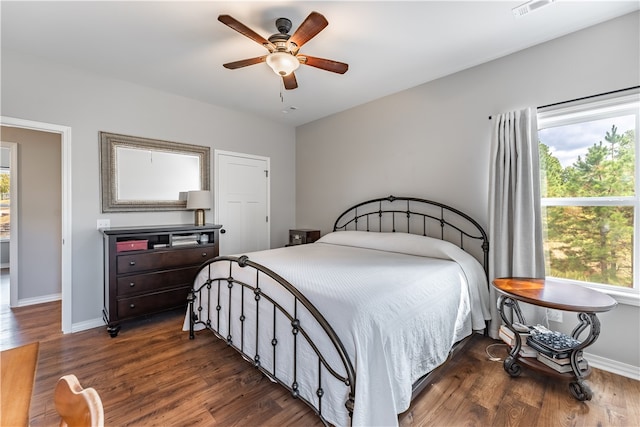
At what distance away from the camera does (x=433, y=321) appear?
1812mm

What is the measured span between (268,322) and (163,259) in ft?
5.75

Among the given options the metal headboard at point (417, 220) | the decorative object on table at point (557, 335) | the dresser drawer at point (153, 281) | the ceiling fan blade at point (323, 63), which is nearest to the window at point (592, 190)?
the decorative object on table at point (557, 335)

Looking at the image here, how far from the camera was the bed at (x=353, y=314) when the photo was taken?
54.3 inches

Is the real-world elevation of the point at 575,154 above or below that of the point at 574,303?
above

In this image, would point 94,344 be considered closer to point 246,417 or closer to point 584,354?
point 246,417

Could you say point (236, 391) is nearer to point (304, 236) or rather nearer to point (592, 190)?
point (304, 236)

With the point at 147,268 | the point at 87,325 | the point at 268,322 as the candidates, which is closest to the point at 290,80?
the point at 268,322

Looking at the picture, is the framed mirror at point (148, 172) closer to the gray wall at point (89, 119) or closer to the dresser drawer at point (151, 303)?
the gray wall at point (89, 119)

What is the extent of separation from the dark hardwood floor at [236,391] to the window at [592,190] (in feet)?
2.74

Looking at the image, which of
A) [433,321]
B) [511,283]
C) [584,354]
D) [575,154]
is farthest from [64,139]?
[584,354]

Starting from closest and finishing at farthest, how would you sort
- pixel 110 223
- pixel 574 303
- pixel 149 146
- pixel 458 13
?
1. pixel 574 303
2. pixel 458 13
3. pixel 110 223
4. pixel 149 146

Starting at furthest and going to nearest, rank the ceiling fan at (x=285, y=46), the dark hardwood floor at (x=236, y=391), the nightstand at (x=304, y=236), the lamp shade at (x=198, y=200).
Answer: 1. the nightstand at (x=304, y=236)
2. the lamp shade at (x=198, y=200)
3. the ceiling fan at (x=285, y=46)
4. the dark hardwood floor at (x=236, y=391)

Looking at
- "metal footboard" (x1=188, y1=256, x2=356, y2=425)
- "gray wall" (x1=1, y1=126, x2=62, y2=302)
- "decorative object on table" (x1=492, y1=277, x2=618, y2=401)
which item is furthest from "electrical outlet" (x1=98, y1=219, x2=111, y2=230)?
"decorative object on table" (x1=492, y1=277, x2=618, y2=401)

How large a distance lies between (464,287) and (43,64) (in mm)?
4441
